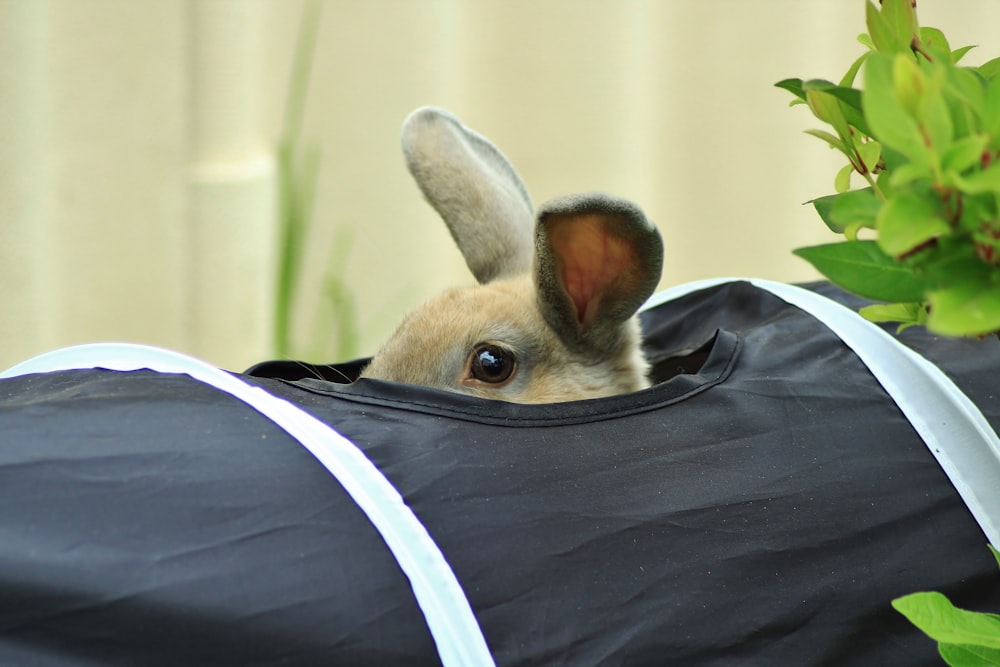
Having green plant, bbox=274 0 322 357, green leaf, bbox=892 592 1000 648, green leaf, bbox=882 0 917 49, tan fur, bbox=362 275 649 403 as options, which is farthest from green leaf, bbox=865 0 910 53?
green plant, bbox=274 0 322 357

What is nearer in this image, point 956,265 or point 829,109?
point 956,265

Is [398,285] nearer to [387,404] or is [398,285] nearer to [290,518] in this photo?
[387,404]

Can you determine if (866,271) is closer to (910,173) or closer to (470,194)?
(910,173)

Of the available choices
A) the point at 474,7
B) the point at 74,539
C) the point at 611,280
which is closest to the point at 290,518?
the point at 74,539

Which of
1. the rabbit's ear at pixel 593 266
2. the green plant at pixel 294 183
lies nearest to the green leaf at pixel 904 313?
the rabbit's ear at pixel 593 266

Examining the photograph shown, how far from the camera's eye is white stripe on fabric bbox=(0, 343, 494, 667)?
2.70 feet

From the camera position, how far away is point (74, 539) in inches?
30.6

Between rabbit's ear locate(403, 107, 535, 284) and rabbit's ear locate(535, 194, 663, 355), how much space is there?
1.04ft

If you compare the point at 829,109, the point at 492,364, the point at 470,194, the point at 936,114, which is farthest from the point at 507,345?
the point at 936,114

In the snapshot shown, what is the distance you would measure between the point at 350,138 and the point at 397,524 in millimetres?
1841

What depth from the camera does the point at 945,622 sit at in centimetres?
76

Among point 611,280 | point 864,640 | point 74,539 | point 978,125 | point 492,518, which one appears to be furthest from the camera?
point 611,280

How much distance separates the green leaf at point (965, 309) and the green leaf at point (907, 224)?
36 millimetres

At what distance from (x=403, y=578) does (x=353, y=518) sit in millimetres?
63
